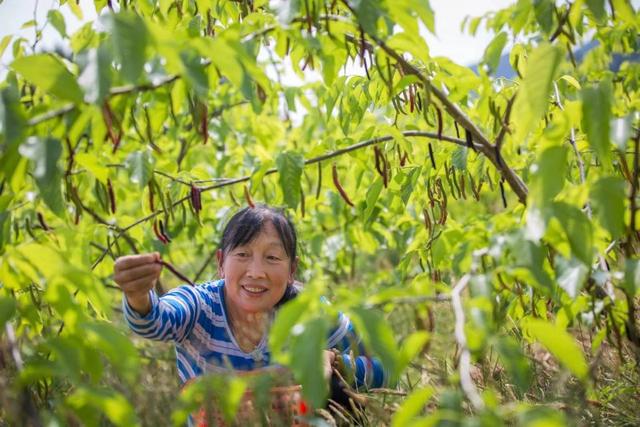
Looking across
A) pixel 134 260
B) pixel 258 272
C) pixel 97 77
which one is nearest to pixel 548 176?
pixel 97 77

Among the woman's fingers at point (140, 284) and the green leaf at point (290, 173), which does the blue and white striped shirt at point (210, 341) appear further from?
the green leaf at point (290, 173)

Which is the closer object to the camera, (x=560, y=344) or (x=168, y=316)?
(x=560, y=344)

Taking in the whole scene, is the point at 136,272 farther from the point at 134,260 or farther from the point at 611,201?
the point at 611,201

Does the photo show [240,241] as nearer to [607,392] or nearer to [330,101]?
[330,101]

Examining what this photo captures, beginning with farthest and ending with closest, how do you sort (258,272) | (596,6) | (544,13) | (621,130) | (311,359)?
(258,272) → (544,13) → (596,6) → (621,130) → (311,359)

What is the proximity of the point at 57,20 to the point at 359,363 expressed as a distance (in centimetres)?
151

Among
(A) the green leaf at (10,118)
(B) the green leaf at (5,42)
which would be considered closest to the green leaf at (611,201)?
(A) the green leaf at (10,118)

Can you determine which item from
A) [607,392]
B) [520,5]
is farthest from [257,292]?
[520,5]

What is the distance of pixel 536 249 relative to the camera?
100cm

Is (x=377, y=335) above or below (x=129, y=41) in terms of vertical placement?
below

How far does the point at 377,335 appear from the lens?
0.87 m

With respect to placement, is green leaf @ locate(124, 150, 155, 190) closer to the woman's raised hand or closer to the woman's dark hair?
the woman's raised hand

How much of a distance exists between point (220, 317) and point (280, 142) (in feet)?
8.74

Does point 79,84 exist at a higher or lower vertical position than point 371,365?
higher
